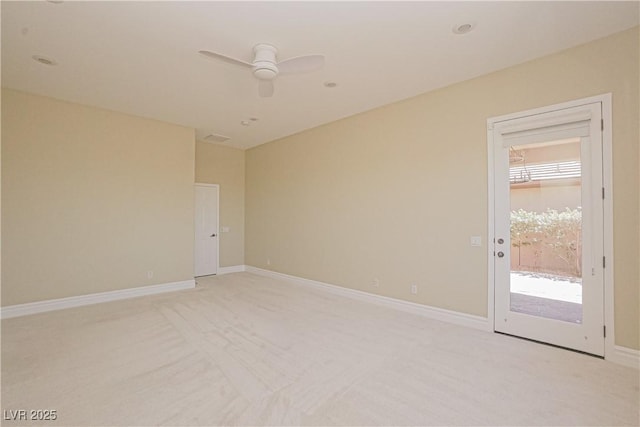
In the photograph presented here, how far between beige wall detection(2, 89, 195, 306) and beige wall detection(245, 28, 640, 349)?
85.0 inches

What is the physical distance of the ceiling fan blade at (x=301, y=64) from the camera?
2520 mm

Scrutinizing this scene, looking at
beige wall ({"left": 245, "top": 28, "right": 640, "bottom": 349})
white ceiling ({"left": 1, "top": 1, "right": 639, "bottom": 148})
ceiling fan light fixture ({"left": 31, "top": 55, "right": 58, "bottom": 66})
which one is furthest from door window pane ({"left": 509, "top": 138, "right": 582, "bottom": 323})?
ceiling fan light fixture ({"left": 31, "top": 55, "right": 58, "bottom": 66})

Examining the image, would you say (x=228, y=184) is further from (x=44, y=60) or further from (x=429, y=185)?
(x=429, y=185)

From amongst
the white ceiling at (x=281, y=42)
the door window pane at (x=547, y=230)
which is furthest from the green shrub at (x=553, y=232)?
the white ceiling at (x=281, y=42)

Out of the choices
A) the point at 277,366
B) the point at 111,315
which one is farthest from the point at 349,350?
the point at 111,315

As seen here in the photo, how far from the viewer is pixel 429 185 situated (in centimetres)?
401

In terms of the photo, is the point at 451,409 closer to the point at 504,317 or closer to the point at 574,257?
the point at 504,317

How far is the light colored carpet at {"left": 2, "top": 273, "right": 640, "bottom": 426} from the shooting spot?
2.03m

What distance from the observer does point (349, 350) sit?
2.99m

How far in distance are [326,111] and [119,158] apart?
3598 millimetres

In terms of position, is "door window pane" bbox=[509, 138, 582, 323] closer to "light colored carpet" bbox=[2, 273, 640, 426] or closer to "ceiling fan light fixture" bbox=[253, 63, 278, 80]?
"light colored carpet" bbox=[2, 273, 640, 426]

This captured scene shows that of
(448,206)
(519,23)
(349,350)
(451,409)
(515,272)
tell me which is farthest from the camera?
(448,206)

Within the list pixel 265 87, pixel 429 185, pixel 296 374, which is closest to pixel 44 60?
pixel 265 87

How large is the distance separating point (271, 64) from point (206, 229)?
4884mm
